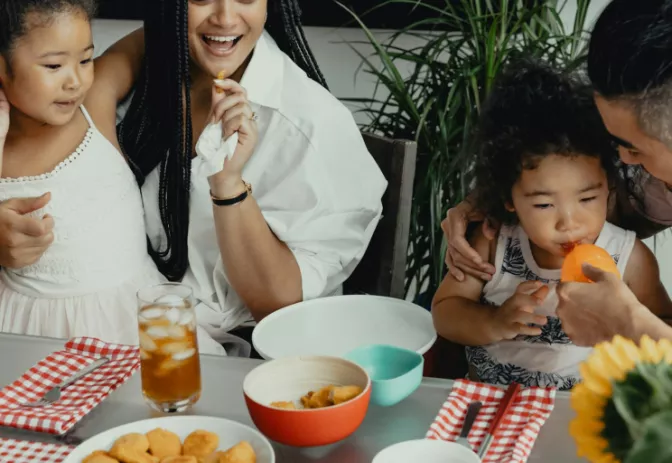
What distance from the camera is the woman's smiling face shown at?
161cm

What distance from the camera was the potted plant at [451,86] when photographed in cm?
221

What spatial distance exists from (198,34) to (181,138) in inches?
8.7

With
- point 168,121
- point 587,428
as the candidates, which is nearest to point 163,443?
point 587,428

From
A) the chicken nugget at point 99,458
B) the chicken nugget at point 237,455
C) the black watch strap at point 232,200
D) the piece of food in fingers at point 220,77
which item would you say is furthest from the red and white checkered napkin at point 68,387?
the piece of food in fingers at point 220,77

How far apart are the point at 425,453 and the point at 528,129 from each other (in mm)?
771

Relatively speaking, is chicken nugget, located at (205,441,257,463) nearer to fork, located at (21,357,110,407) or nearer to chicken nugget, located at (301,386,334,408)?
chicken nugget, located at (301,386,334,408)

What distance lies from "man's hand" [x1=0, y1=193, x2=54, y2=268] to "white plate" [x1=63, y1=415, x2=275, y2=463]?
2.06 ft

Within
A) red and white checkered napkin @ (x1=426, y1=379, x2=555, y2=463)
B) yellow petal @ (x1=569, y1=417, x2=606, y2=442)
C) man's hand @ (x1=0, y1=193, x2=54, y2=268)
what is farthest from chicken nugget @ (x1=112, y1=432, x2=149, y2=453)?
man's hand @ (x1=0, y1=193, x2=54, y2=268)

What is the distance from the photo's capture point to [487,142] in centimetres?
157

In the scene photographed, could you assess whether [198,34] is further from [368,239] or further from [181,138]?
[368,239]

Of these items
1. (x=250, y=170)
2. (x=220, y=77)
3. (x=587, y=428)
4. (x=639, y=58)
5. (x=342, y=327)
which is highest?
(x=639, y=58)

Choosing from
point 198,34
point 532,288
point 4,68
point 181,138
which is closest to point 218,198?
point 181,138

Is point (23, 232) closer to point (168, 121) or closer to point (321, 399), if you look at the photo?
point (168, 121)

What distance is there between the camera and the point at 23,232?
149 centimetres
